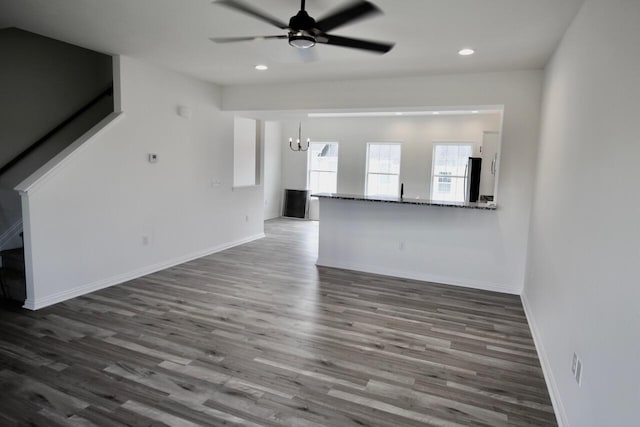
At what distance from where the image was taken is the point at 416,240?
499 centimetres

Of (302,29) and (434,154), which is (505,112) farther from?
(434,154)

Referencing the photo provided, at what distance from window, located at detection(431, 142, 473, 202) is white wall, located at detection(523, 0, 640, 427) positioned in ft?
17.6

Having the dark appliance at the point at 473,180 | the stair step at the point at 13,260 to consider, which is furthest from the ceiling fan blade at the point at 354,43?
the stair step at the point at 13,260

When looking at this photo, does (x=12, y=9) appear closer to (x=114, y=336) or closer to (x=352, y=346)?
(x=114, y=336)

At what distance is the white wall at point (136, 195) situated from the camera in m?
3.79

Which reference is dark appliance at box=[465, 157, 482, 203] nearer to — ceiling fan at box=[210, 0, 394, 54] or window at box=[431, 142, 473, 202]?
ceiling fan at box=[210, 0, 394, 54]

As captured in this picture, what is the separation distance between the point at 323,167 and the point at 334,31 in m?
6.59

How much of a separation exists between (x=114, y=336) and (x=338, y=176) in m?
6.99

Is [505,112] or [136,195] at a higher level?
[505,112]

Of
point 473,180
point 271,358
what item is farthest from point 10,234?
point 473,180

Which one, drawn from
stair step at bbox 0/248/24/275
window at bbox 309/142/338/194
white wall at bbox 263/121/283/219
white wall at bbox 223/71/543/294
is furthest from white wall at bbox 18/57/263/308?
window at bbox 309/142/338/194

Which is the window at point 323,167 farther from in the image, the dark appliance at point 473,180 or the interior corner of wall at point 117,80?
the interior corner of wall at point 117,80

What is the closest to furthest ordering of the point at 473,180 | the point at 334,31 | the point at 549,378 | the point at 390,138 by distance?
the point at 549,378 → the point at 334,31 → the point at 473,180 → the point at 390,138

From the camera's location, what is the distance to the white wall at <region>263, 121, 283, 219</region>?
9.50 meters
